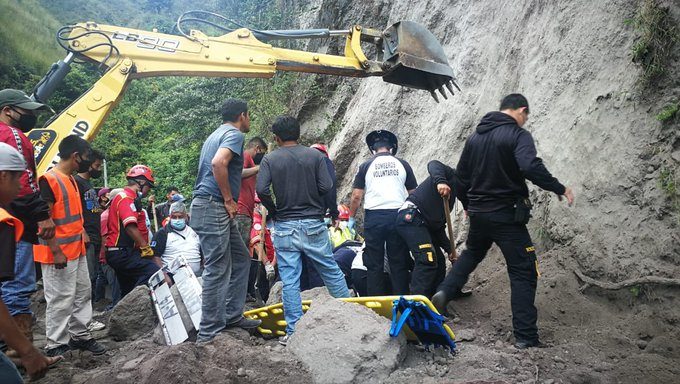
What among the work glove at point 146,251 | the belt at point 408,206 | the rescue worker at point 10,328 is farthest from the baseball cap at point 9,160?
the work glove at point 146,251

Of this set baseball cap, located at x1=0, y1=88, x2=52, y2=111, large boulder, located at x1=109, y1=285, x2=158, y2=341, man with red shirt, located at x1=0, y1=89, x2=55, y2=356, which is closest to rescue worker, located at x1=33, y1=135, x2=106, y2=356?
man with red shirt, located at x1=0, y1=89, x2=55, y2=356

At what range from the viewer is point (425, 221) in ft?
16.6

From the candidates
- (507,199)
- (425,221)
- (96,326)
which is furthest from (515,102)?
(96,326)

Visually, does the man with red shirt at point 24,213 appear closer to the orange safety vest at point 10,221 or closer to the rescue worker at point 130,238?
the orange safety vest at point 10,221

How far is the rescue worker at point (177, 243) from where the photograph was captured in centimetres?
655

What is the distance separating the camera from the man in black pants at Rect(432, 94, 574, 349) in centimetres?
385

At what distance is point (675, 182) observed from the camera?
4012 millimetres

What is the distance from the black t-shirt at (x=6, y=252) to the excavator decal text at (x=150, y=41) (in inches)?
146

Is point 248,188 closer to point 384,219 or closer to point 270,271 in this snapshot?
point 384,219

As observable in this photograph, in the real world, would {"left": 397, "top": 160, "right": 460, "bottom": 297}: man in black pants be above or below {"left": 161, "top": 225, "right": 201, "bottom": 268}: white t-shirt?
above

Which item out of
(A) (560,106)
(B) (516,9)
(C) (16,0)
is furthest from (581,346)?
(C) (16,0)

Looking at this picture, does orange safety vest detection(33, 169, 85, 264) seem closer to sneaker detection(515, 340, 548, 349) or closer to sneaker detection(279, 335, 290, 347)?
sneaker detection(279, 335, 290, 347)

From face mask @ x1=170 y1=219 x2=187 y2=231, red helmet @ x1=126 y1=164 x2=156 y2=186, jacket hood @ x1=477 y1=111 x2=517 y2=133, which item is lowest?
face mask @ x1=170 y1=219 x2=187 y2=231

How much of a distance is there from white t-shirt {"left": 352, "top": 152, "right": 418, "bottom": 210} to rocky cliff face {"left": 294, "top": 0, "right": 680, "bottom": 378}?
129 cm
